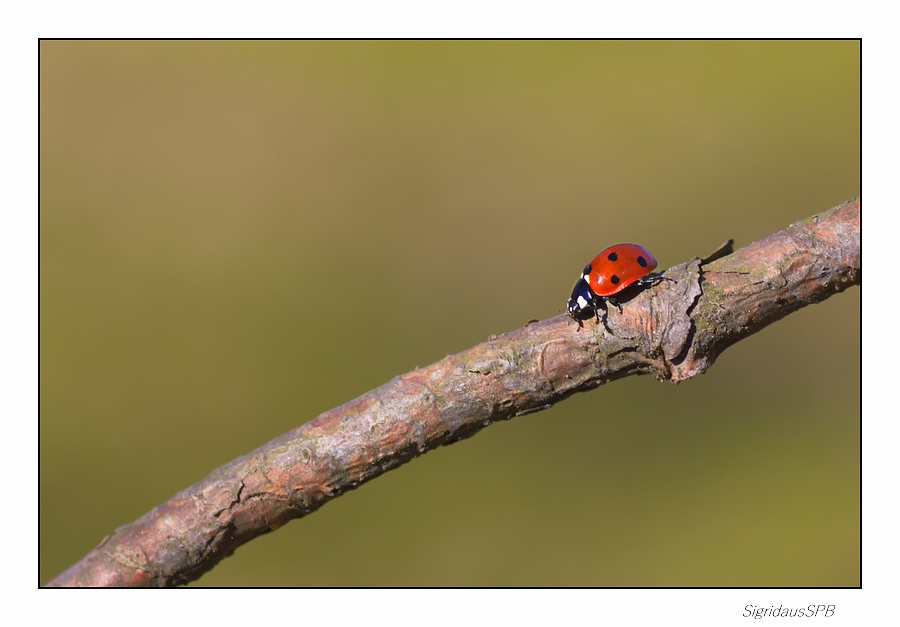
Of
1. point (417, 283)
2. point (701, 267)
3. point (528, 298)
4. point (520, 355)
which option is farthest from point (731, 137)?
point (520, 355)

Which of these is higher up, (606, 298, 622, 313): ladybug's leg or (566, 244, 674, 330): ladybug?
(566, 244, 674, 330): ladybug

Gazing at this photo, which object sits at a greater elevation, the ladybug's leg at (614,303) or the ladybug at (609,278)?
the ladybug at (609,278)

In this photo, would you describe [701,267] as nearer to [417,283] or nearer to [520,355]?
[520,355]

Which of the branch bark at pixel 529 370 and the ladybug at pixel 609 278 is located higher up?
the ladybug at pixel 609 278

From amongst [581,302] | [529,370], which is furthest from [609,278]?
[529,370]

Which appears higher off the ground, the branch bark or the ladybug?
the ladybug
